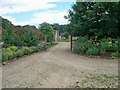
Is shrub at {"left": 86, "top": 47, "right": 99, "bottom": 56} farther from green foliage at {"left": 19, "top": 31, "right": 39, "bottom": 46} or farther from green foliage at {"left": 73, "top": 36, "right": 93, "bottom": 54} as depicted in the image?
green foliage at {"left": 19, "top": 31, "right": 39, "bottom": 46}

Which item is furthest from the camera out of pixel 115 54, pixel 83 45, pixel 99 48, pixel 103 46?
pixel 83 45

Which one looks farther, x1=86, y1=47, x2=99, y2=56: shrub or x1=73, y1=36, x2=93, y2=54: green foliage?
x1=73, y1=36, x2=93, y2=54: green foliage

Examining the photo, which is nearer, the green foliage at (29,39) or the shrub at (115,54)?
the shrub at (115,54)

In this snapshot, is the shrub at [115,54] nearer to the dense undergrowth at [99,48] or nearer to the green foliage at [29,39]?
the dense undergrowth at [99,48]

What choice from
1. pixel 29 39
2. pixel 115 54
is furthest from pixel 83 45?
pixel 29 39

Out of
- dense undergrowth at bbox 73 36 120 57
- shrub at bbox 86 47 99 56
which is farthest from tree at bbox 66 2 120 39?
shrub at bbox 86 47 99 56

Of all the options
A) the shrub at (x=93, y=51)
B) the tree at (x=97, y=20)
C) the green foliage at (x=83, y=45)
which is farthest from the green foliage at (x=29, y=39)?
the shrub at (x=93, y=51)

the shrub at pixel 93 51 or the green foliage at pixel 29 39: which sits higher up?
the green foliage at pixel 29 39

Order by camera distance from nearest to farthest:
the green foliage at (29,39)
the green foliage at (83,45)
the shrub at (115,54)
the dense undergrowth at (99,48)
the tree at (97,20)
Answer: the shrub at (115,54) < the dense undergrowth at (99,48) < the tree at (97,20) < the green foliage at (83,45) < the green foliage at (29,39)

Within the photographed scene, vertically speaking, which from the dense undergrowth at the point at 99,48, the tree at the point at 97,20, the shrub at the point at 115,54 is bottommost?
the shrub at the point at 115,54

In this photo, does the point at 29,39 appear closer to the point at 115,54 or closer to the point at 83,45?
the point at 83,45

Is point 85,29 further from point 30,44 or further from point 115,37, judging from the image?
point 30,44

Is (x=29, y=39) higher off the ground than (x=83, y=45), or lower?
higher

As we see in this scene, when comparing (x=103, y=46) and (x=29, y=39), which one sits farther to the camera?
(x=29, y=39)
